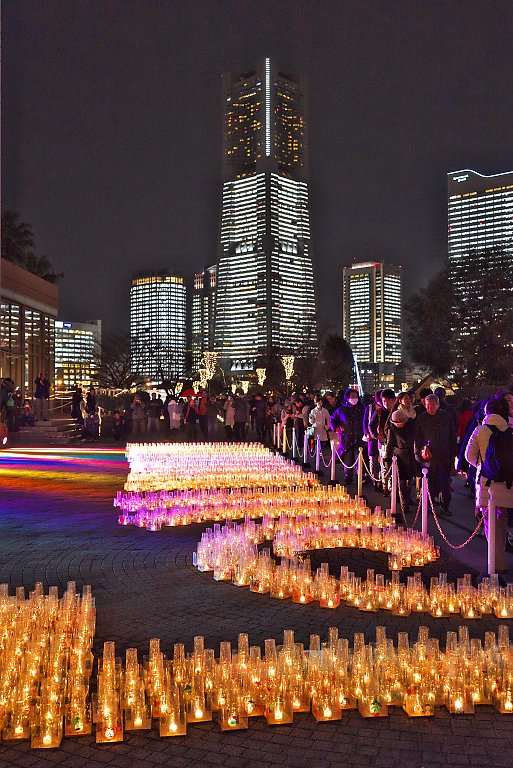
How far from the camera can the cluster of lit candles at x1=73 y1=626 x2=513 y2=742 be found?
189 inches

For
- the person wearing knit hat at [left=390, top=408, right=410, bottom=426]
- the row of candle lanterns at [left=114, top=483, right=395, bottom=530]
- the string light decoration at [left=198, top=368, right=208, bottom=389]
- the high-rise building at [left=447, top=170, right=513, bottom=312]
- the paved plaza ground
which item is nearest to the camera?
the paved plaza ground

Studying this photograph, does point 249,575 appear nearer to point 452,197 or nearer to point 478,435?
point 478,435

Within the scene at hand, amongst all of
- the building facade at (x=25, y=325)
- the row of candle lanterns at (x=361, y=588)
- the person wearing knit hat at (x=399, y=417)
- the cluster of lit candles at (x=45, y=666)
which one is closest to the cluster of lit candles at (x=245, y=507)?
the person wearing knit hat at (x=399, y=417)

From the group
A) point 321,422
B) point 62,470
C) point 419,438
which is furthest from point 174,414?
point 419,438

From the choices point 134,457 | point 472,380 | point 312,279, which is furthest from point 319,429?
point 312,279

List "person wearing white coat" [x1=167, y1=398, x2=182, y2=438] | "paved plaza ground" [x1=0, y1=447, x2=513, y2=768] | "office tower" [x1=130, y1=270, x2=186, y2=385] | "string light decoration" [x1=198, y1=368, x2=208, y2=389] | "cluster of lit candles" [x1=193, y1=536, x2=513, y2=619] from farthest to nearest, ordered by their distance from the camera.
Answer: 1. "office tower" [x1=130, y1=270, x2=186, y2=385]
2. "string light decoration" [x1=198, y1=368, x2=208, y2=389]
3. "person wearing white coat" [x1=167, y1=398, x2=182, y2=438]
4. "cluster of lit candles" [x1=193, y1=536, x2=513, y2=619]
5. "paved plaza ground" [x1=0, y1=447, x2=513, y2=768]

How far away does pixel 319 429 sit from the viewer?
18.2 metres

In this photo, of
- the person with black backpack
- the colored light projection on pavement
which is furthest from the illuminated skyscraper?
the person with black backpack

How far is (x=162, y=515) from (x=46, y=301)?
3421 cm

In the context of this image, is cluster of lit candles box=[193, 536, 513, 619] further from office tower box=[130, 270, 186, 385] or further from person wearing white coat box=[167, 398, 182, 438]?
office tower box=[130, 270, 186, 385]

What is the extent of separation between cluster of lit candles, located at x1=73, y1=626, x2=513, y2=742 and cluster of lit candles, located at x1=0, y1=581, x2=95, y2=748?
22 cm

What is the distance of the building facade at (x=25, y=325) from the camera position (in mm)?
37156

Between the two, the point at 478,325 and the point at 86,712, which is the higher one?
the point at 478,325

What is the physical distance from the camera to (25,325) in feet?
132
